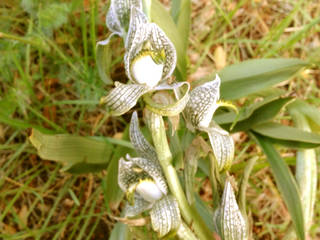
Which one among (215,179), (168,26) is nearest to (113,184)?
(215,179)

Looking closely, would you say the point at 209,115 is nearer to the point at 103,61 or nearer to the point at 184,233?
the point at 184,233

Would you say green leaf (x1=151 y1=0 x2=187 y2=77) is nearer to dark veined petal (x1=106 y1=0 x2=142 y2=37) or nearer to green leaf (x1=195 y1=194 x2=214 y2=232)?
dark veined petal (x1=106 y1=0 x2=142 y2=37)

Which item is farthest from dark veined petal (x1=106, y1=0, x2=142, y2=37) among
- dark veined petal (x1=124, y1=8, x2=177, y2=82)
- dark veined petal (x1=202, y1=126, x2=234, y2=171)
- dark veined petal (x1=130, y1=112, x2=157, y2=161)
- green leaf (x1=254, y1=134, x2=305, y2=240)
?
green leaf (x1=254, y1=134, x2=305, y2=240)

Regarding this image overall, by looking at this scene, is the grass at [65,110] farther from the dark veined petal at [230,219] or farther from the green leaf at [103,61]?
the dark veined petal at [230,219]

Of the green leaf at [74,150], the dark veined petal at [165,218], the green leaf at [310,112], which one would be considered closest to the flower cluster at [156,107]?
the dark veined petal at [165,218]

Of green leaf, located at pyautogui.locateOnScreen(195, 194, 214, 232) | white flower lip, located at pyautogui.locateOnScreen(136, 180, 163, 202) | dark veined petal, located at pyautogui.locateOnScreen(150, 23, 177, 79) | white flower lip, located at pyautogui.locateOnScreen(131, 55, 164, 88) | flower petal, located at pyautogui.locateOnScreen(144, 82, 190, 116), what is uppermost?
dark veined petal, located at pyautogui.locateOnScreen(150, 23, 177, 79)

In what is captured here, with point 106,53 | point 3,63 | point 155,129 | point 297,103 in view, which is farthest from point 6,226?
point 297,103

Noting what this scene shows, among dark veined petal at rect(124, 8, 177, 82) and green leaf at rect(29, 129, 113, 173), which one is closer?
dark veined petal at rect(124, 8, 177, 82)
